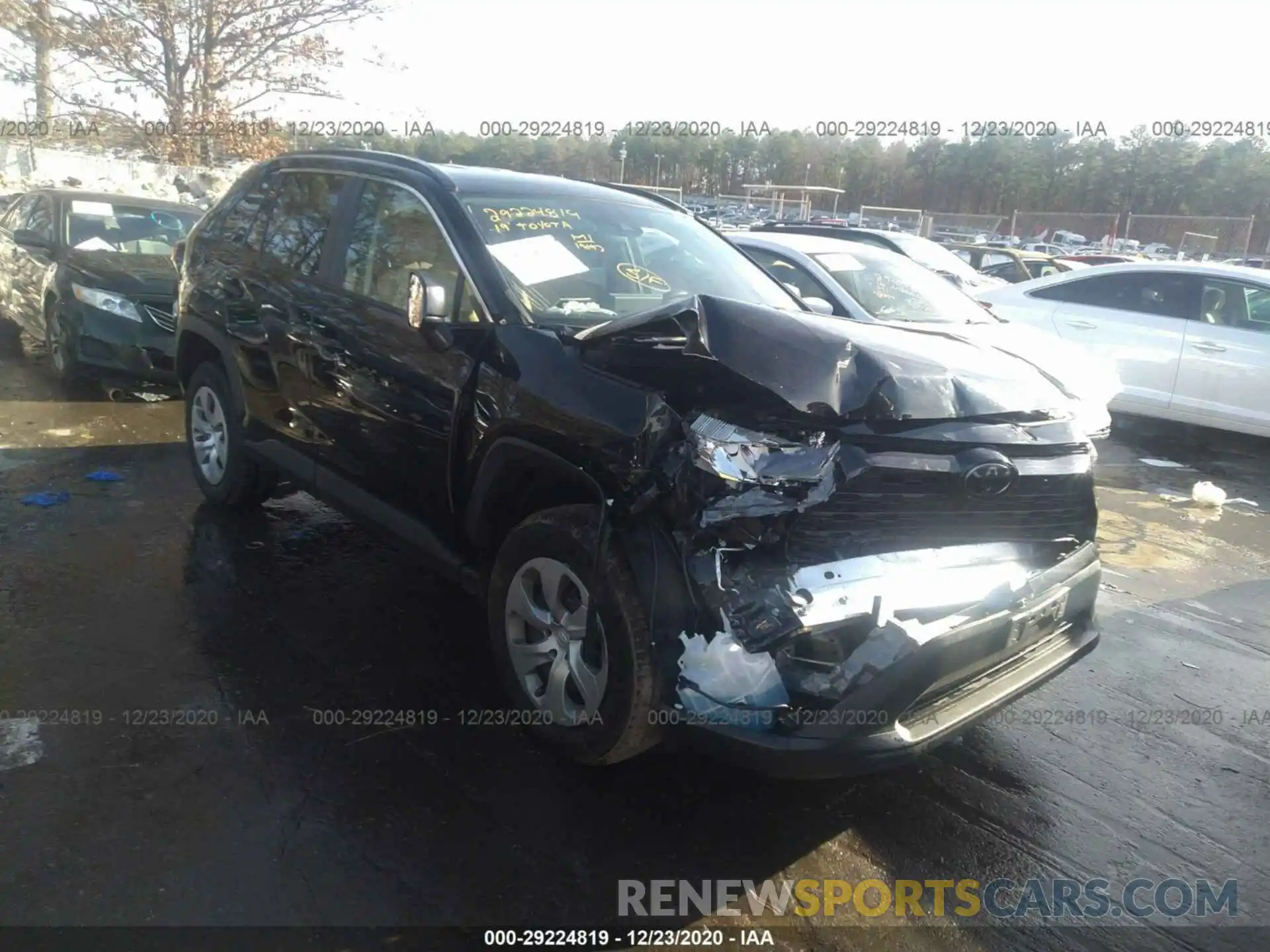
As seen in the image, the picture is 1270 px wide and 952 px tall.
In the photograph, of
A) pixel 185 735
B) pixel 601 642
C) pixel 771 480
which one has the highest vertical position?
pixel 771 480

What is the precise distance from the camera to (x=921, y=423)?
115 inches

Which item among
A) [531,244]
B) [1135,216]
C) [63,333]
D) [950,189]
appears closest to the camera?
[531,244]

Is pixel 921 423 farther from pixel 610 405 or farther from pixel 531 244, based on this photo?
pixel 531 244

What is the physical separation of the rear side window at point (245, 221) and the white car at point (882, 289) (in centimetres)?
324

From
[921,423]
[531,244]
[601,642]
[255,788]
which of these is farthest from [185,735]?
[921,423]

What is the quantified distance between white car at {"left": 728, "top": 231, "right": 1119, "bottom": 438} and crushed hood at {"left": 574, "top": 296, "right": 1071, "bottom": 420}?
3.83 metres

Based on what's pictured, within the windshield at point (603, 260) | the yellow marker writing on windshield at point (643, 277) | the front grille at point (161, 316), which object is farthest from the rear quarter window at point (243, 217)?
the front grille at point (161, 316)

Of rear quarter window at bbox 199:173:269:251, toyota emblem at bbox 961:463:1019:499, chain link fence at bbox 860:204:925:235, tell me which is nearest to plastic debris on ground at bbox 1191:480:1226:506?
toyota emblem at bbox 961:463:1019:499

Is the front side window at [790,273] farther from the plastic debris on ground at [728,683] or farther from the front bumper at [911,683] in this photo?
the plastic debris on ground at [728,683]

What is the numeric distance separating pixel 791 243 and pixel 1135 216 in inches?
1010

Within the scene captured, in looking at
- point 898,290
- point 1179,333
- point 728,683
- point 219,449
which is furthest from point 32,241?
point 1179,333

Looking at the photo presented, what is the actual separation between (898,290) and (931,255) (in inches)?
106

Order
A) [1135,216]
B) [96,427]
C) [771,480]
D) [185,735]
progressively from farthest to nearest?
1. [1135,216]
2. [96,427]
3. [185,735]
4. [771,480]

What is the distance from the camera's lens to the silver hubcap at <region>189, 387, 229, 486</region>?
5.46m
